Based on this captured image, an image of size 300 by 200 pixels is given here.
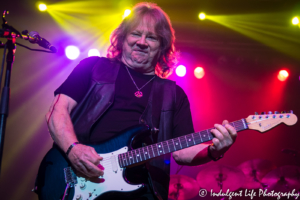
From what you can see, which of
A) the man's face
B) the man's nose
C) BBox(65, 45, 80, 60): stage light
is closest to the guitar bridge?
the man's face

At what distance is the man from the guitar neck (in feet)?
0.32

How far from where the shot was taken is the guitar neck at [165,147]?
1922mm

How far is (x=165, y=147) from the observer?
202cm

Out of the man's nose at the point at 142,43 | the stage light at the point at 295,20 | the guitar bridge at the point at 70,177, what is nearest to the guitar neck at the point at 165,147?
the guitar bridge at the point at 70,177

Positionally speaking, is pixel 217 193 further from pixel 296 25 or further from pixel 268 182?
pixel 296 25

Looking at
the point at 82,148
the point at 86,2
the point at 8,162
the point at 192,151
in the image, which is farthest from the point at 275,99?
the point at 8,162

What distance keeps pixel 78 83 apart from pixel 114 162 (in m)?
0.94

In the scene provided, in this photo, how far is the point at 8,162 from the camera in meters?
4.49

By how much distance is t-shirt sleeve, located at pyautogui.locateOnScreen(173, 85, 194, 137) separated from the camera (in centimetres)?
252

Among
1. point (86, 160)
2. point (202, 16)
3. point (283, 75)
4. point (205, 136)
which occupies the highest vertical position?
point (202, 16)

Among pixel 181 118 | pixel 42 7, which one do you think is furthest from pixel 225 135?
pixel 42 7

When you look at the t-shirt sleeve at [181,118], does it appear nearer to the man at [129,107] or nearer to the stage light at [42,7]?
the man at [129,107]

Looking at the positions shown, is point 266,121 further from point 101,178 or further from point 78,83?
point 78,83

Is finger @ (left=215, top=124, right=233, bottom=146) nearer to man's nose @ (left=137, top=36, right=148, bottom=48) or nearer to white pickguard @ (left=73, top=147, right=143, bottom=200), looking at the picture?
white pickguard @ (left=73, top=147, right=143, bottom=200)
